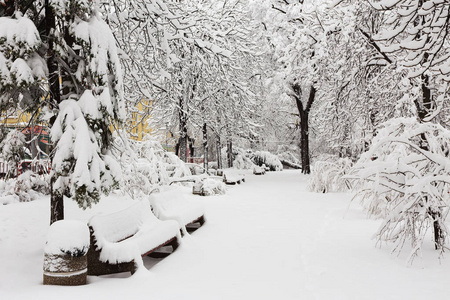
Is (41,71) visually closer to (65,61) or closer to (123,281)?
(65,61)

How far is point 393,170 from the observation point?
16.0ft

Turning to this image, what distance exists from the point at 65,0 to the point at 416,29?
4284 millimetres

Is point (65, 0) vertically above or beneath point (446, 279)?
above

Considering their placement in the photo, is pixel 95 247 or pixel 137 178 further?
pixel 137 178

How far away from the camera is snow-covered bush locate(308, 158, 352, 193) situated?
13.2 metres

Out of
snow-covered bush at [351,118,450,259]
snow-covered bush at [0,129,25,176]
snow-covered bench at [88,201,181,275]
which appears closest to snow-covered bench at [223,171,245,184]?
snow-covered bench at [88,201,181,275]

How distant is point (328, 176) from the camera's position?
13.5m

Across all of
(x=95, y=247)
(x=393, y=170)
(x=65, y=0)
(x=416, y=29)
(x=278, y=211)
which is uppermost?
(x=65, y=0)

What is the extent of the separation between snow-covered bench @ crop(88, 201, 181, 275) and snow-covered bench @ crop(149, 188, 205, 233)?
0.73 meters

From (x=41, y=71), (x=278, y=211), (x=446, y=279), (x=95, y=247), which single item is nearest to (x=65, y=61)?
(x=41, y=71)

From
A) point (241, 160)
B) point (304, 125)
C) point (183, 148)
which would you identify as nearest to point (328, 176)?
point (183, 148)

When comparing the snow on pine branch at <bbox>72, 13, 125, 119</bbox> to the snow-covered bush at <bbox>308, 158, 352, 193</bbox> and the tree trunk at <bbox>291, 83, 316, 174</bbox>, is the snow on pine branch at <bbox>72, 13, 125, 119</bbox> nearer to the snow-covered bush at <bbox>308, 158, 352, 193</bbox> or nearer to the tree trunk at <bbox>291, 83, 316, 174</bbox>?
the snow-covered bush at <bbox>308, 158, 352, 193</bbox>

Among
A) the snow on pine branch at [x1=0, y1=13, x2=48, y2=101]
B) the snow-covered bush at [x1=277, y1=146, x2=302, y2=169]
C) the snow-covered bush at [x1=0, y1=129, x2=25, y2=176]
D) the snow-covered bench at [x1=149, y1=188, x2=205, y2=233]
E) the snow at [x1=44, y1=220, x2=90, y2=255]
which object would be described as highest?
the snow on pine branch at [x1=0, y1=13, x2=48, y2=101]

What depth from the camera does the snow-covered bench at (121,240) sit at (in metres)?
4.47
